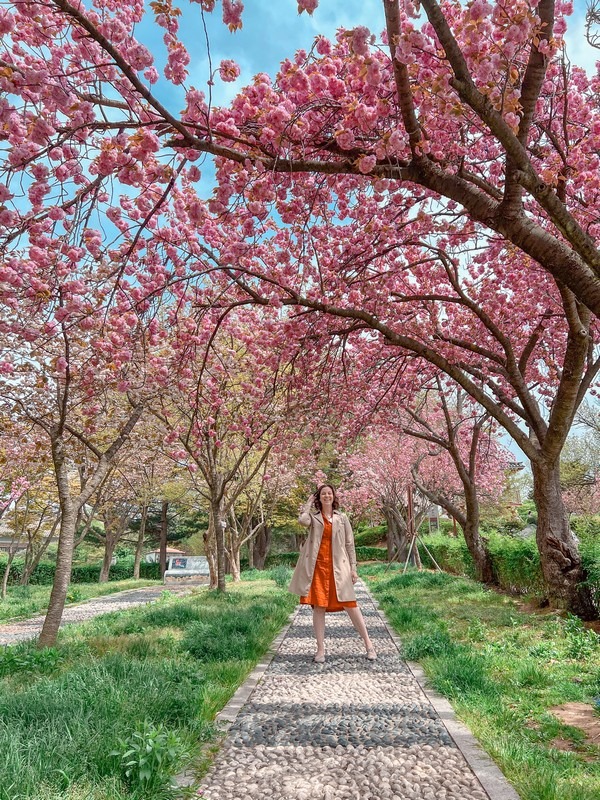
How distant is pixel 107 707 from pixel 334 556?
122 inches

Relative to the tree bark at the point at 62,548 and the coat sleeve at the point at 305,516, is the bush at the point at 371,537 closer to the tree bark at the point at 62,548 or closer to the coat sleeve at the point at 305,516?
the tree bark at the point at 62,548

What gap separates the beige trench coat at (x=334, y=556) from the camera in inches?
230

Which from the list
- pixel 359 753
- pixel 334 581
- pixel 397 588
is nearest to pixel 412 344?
pixel 334 581

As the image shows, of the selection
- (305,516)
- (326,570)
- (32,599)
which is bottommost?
(32,599)

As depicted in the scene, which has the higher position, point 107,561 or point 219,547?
point 219,547

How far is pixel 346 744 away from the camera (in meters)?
3.35

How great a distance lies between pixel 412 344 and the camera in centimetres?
723

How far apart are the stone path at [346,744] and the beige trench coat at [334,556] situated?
80 centimetres

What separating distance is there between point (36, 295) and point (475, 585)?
33.4 ft

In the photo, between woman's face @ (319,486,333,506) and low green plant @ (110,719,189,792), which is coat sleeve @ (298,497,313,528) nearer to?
woman's face @ (319,486,333,506)

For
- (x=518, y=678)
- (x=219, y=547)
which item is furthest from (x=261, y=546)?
(x=518, y=678)

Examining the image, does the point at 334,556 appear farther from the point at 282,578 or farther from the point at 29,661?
the point at 282,578

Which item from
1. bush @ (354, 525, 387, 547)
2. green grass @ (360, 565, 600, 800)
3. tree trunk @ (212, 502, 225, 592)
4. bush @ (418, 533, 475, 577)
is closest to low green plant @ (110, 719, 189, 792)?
green grass @ (360, 565, 600, 800)

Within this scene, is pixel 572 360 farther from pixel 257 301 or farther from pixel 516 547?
pixel 516 547
